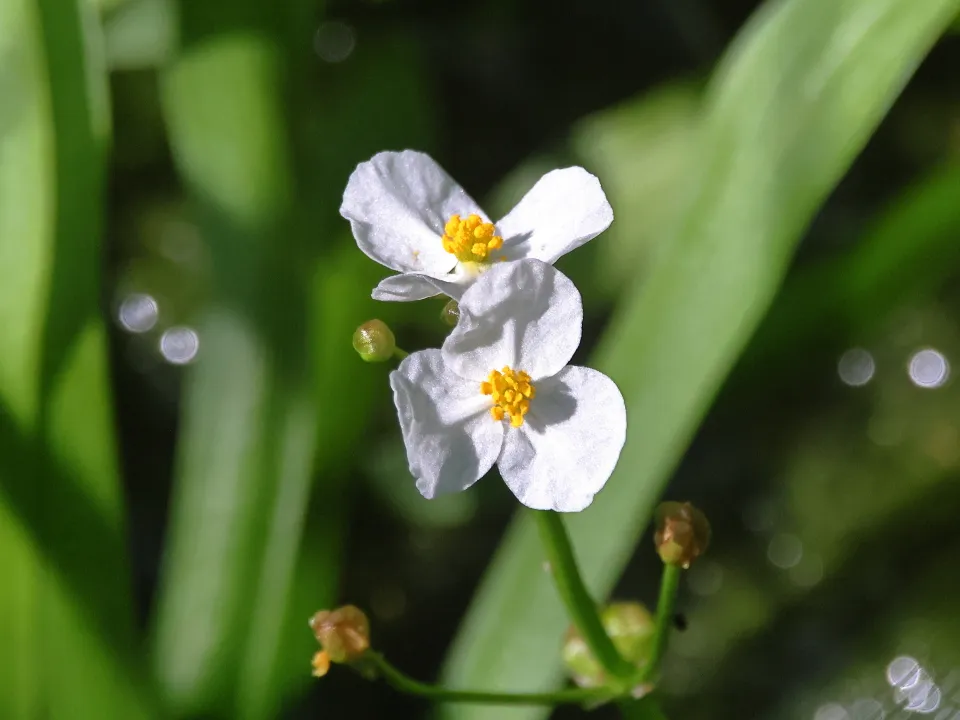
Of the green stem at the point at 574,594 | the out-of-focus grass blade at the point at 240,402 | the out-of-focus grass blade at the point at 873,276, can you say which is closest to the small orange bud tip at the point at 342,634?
the green stem at the point at 574,594

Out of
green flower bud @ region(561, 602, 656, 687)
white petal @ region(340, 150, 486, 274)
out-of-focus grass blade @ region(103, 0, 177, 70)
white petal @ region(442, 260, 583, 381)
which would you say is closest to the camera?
white petal @ region(442, 260, 583, 381)

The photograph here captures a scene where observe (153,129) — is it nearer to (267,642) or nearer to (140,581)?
(140,581)

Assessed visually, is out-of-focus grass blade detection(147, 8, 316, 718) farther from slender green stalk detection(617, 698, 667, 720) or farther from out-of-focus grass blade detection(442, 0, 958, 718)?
slender green stalk detection(617, 698, 667, 720)

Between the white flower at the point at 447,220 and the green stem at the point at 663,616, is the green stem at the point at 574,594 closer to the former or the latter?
the green stem at the point at 663,616

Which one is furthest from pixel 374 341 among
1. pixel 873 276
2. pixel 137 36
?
pixel 137 36

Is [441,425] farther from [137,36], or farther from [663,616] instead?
[137,36]

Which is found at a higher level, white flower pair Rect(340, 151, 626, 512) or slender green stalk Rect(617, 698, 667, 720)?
white flower pair Rect(340, 151, 626, 512)

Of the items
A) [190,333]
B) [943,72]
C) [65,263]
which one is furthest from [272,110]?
[943,72]

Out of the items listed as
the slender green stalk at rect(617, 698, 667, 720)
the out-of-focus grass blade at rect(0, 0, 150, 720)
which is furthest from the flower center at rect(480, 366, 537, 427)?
the out-of-focus grass blade at rect(0, 0, 150, 720)
